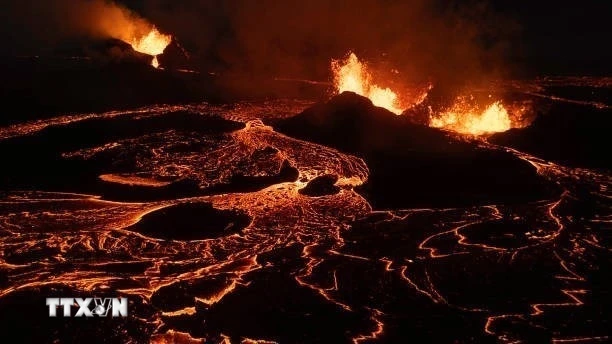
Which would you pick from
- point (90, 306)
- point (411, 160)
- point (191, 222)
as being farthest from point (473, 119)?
point (90, 306)

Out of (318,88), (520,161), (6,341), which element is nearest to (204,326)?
(6,341)

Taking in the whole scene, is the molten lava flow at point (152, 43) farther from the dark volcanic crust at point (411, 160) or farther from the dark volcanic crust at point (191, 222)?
the dark volcanic crust at point (191, 222)

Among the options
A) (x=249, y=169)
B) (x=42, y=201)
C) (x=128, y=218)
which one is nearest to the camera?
(x=128, y=218)

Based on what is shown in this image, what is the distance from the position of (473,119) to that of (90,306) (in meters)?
21.0

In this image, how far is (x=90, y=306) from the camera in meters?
10.1

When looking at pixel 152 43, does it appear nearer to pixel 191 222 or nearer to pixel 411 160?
pixel 411 160

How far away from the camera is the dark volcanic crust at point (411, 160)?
55.8 feet

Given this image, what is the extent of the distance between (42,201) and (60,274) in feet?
19.1

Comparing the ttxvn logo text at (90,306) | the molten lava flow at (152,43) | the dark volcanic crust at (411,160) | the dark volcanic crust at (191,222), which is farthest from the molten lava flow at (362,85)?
the molten lava flow at (152,43)

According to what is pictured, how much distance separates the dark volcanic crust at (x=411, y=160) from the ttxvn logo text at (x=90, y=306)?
843 cm

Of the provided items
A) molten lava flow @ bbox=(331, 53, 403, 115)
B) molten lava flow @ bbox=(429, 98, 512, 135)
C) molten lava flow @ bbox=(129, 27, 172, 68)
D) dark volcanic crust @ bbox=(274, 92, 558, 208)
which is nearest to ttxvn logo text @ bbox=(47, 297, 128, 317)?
dark volcanic crust @ bbox=(274, 92, 558, 208)

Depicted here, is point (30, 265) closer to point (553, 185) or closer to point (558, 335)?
point (558, 335)

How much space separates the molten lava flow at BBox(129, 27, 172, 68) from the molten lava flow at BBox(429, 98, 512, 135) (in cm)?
2904

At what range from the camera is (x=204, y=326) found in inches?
373
